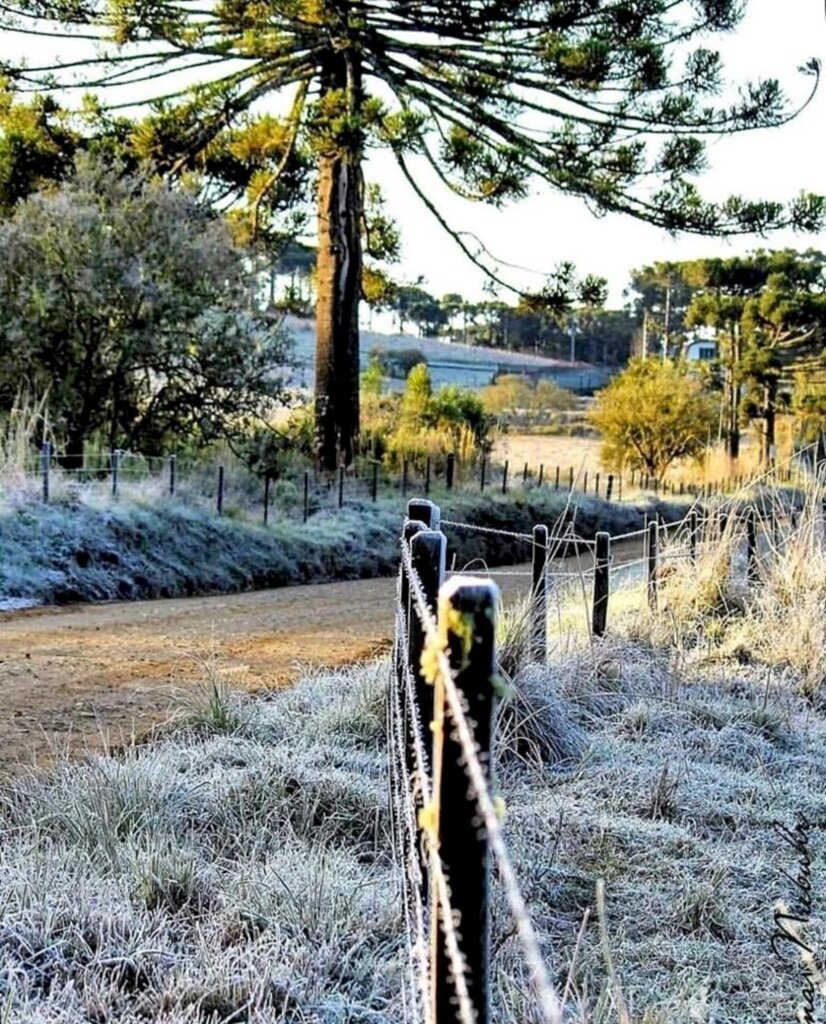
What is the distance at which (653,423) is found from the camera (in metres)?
25.2

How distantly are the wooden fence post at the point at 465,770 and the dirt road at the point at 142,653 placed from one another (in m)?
3.06

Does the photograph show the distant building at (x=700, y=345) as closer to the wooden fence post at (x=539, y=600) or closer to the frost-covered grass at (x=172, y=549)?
the frost-covered grass at (x=172, y=549)

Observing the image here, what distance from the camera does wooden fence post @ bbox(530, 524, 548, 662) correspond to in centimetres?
546

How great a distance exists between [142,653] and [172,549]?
373 centimetres

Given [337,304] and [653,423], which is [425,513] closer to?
[337,304]

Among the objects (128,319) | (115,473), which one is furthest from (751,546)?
(128,319)

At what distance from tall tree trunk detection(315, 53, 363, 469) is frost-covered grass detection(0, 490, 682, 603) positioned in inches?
50.7

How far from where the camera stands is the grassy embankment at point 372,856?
2.52m

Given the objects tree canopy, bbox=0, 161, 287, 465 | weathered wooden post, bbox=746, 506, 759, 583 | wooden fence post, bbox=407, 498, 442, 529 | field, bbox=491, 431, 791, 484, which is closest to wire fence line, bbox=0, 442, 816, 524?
weathered wooden post, bbox=746, 506, 759, 583

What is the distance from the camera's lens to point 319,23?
1221 centimetres

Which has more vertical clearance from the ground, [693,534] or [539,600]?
[693,534]

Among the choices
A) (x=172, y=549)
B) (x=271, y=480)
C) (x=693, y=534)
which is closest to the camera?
(x=693, y=534)

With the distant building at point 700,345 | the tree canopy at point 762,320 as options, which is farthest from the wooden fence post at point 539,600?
the distant building at point 700,345

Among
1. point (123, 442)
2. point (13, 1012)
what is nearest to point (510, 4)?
point (123, 442)
